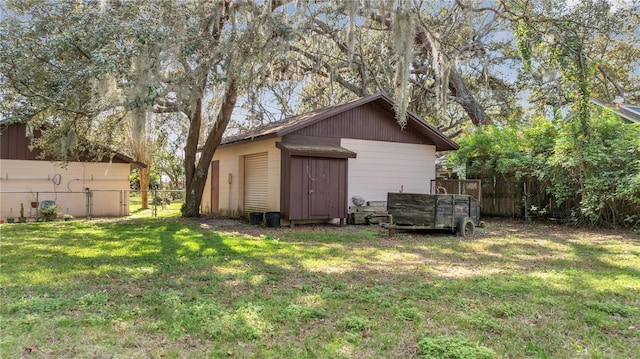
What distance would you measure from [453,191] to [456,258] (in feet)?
23.5

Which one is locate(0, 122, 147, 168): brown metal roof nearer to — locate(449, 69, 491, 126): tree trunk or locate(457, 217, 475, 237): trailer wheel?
locate(457, 217, 475, 237): trailer wheel

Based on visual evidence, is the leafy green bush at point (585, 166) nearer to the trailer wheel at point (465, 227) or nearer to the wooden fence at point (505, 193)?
the wooden fence at point (505, 193)

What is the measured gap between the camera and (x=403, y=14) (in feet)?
32.3

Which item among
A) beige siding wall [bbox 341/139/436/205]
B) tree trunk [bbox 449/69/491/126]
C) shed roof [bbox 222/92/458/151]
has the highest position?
tree trunk [bbox 449/69/491/126]

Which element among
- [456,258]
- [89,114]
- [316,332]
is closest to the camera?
Answer: [316,332]

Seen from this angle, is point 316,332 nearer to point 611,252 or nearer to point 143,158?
point 611,252

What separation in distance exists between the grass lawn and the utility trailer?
134 cm

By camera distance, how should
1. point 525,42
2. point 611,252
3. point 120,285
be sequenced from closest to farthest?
point 120,285 → point 611,252 → point 525,42

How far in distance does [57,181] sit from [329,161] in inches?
401

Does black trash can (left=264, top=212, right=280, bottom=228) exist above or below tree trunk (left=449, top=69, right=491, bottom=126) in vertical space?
below

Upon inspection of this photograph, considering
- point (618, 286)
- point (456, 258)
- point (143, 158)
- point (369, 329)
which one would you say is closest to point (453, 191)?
point (456, 258)

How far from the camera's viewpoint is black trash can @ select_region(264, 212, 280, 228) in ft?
36.1

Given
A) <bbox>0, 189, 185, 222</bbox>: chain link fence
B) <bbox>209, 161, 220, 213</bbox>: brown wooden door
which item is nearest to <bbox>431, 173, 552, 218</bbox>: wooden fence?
<bbox>209, 161, 220, 213</bbox>: brown wooden door

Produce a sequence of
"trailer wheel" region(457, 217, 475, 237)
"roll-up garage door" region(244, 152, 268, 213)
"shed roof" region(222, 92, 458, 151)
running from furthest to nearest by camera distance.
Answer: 1. "roll-up garage door" region(244, 152, 268, 213)
2. "shed roof" region(222, 92, 458, 151)
3. "trailer wheel" region(457, 217, 475, 237)
